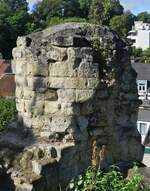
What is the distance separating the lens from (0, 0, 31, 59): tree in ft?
245

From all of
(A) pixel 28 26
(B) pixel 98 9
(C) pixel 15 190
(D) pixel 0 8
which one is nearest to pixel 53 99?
(C) pixel 15 190

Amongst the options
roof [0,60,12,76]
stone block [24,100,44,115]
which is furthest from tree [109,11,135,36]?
stone block [24,100,44,115]

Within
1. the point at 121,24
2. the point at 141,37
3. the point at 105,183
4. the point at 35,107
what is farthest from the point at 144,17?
the point at 105,183

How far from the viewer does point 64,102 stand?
39.7 ft

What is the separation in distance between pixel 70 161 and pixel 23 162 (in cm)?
95

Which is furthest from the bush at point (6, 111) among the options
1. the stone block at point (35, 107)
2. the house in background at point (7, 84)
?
the stone block at point (35, 107)

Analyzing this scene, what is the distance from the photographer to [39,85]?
40.1 feet

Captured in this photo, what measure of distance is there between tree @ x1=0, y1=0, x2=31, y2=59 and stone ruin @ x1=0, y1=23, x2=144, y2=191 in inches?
2417

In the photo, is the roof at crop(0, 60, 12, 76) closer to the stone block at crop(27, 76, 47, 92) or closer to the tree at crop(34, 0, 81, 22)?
the stone block at crop(27, 76, 47, 92)

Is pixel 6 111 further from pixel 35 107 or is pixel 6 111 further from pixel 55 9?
pixel 55 9

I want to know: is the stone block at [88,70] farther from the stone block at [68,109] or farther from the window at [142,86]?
the window at [142,86]

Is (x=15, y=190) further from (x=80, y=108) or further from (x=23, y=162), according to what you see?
(x=80, y=108)

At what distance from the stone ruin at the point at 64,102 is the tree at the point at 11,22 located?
61400 mm

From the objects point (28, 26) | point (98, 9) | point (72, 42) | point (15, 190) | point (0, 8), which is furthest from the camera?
point (0, 8)
